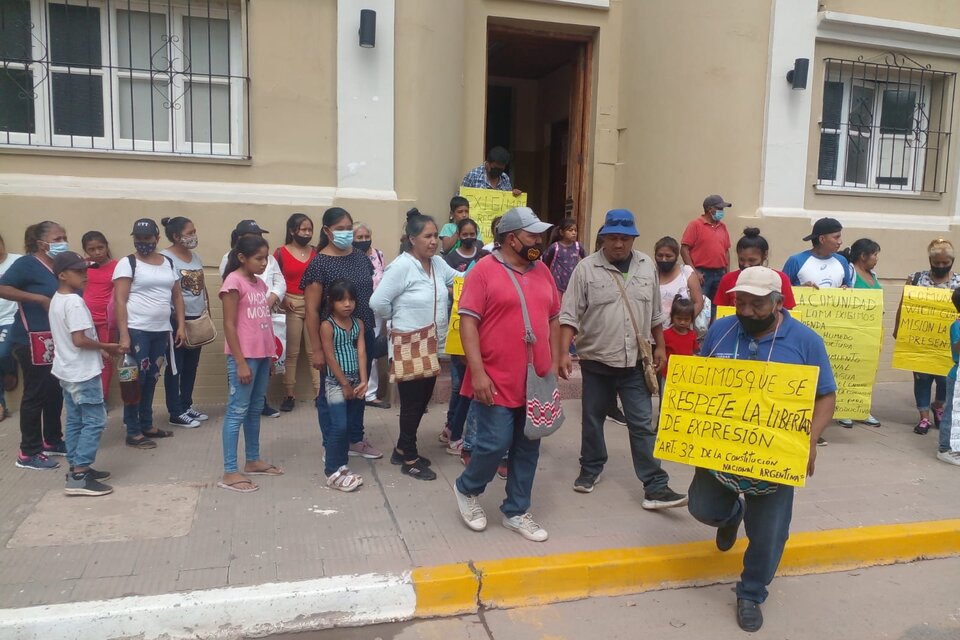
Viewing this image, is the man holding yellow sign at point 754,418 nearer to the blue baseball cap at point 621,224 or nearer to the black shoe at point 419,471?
the blue baseball cap at point 621,224

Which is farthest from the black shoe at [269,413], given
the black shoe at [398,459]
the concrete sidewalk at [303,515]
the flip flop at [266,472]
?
the black shoe at [398,459]

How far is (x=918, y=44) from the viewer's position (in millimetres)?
9305

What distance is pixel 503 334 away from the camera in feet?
13.3

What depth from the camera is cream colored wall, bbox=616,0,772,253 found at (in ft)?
28.3

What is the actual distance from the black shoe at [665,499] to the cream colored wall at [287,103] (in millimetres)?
4528

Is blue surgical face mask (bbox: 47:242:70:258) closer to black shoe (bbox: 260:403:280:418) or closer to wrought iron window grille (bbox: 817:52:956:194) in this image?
black shoe (bbox: 260:403:280:418)

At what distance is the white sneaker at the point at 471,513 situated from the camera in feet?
14.3

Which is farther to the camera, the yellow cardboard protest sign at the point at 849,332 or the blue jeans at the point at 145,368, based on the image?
the yellow cardboard protest sign at the point at 849,332

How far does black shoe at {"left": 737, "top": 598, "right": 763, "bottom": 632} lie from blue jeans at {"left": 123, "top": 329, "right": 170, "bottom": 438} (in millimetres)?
4648

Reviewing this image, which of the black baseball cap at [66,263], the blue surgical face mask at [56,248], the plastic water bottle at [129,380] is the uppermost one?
the blue surgical face mask at [56,248]

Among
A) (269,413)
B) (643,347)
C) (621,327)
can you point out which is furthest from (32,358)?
(643,347)

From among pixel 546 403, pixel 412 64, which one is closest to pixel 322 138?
pixel 412 64

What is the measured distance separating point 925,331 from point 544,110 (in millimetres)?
7965

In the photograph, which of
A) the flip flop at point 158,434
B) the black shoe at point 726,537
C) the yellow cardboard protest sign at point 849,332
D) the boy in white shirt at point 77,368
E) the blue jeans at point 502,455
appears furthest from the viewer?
the yellow cardboard protest sign at point 849,332
